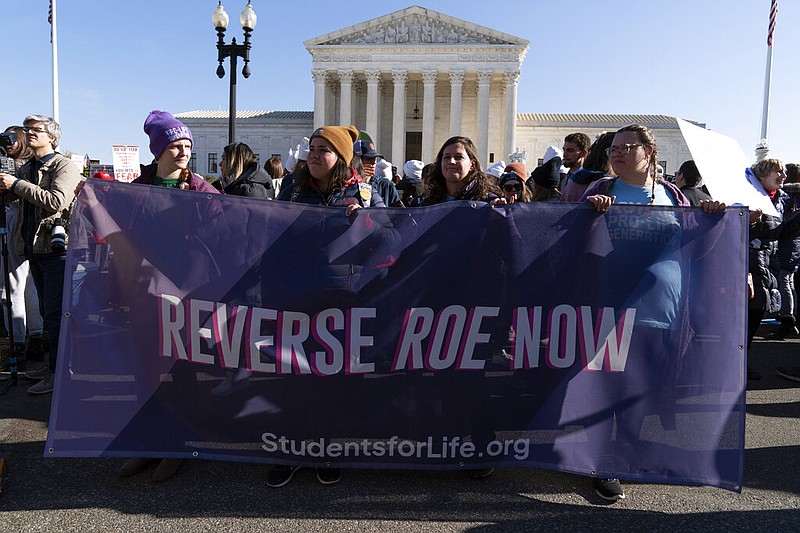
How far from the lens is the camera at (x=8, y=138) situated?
431 cm

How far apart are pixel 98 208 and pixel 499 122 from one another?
6046 cm

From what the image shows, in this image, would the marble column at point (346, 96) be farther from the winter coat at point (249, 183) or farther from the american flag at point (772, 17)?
the winter coat at point (249, 183)

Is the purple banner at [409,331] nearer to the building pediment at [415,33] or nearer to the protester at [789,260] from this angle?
the protester at [789,260]

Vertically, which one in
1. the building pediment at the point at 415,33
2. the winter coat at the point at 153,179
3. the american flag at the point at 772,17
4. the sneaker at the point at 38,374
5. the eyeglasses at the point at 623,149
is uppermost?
the building pediment at the point at 415,33

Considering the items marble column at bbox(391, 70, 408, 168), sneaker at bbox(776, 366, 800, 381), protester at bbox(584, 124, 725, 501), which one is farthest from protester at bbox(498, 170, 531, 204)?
marble column at bbox(391, 70, 408, 168)

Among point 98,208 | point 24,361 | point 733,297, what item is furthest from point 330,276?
point 24,361

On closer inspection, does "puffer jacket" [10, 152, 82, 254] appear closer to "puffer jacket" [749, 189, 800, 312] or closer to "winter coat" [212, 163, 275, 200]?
"winter coat" [212, 163, 275, 200]

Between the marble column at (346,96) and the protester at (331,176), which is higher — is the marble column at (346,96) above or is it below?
above

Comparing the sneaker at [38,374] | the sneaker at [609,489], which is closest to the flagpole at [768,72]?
the sneaker at [609,489]

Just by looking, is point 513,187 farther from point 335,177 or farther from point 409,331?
point 409,331

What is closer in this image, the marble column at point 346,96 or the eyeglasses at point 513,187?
the eyeglasses at point 513,187

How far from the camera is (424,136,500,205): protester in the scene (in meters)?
3.30

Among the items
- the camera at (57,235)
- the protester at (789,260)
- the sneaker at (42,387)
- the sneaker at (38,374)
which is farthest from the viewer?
the protester at (789,260)

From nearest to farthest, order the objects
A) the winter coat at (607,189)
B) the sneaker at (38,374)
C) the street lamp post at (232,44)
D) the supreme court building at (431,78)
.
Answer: the winter coat at (607,189), the sneaker at (38,374), the street lamp post at (232,44), the supreme court building at (431,78)
